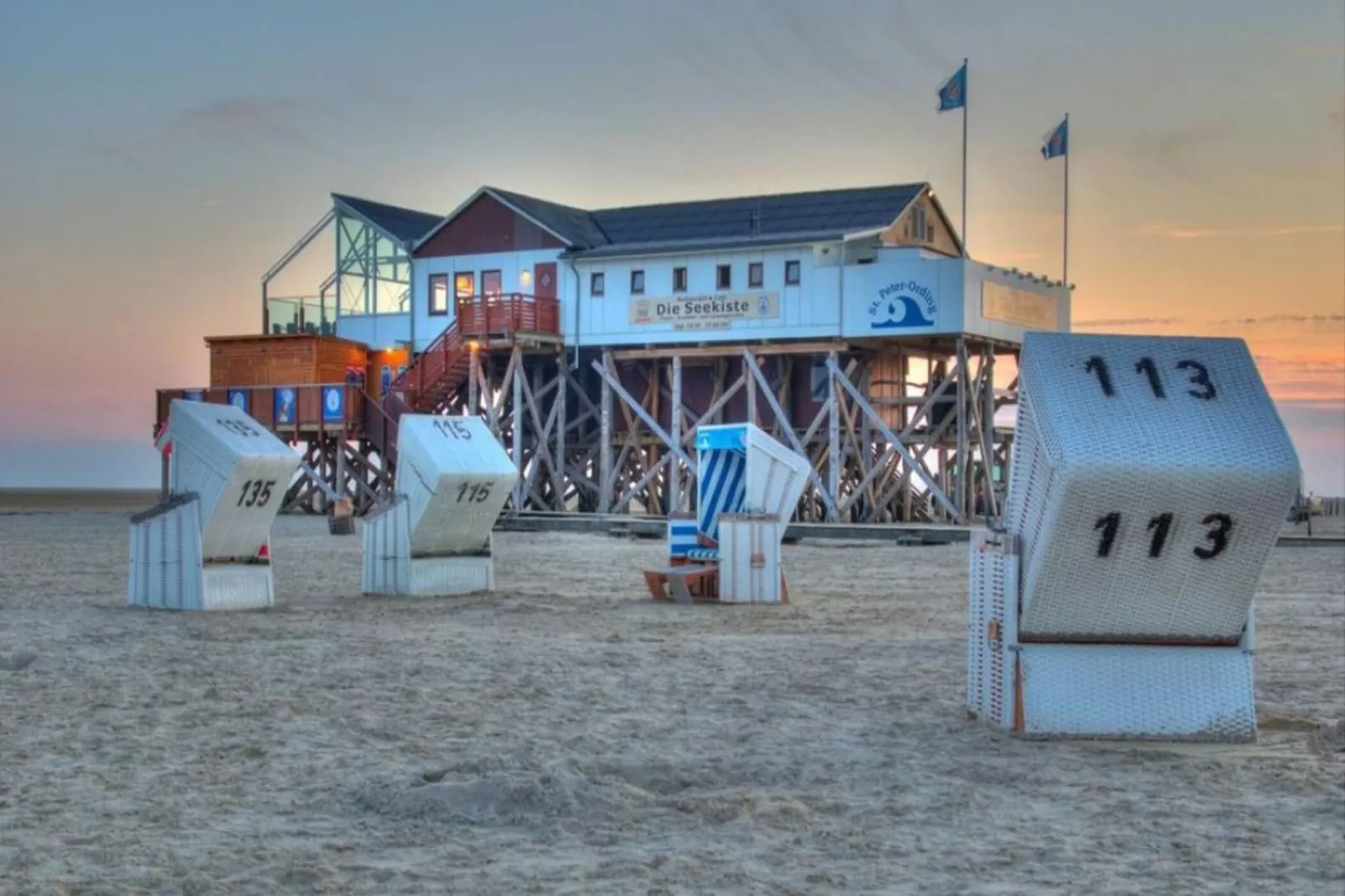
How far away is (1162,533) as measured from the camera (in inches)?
361

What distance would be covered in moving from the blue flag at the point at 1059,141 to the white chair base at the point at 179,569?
31.5 m

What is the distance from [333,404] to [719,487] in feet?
92.3

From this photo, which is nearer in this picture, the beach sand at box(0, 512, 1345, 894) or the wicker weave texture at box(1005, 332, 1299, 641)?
the beach sand at box(0, 512, 1345, 894)

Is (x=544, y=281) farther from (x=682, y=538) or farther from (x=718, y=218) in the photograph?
(x=682, y=538)

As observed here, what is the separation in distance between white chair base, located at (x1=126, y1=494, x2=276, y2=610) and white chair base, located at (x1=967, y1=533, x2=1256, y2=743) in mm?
9558

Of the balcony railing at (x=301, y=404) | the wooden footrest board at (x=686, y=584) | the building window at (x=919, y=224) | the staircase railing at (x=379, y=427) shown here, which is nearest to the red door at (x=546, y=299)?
the staircase railing at (x=379, y=427)

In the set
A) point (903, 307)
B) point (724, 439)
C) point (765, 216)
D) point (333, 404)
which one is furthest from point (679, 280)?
point (724, 439)

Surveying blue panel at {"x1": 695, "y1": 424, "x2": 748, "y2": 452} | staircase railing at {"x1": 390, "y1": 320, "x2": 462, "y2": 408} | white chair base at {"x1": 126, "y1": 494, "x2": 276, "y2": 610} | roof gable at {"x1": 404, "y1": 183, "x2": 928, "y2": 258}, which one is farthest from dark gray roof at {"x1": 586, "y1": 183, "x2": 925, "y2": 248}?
white chair base at {"x1": 126, "y1": 494, "x2": 276, "y2": 610}

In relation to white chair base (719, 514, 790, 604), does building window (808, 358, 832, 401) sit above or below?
above

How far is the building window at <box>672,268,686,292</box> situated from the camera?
43.1 meters

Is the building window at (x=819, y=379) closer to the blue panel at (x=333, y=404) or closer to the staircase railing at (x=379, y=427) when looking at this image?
the staircase railing at (x=379, y=427)

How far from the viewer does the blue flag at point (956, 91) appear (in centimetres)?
4147

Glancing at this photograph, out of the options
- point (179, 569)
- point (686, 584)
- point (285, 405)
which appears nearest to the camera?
point (179, 569)

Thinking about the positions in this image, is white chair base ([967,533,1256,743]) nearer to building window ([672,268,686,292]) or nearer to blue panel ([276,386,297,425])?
building window ([672,268,686,292])
